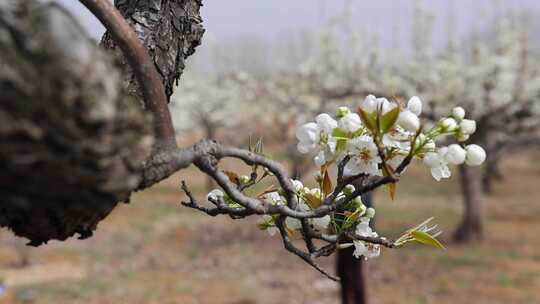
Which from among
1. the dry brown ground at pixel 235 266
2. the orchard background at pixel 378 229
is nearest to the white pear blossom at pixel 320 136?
the orchard background at pixel 378 229

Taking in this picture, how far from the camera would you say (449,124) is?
1247 mm

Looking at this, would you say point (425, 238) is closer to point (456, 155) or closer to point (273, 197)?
point (456, 155)

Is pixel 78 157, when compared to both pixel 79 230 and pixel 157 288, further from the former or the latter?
pixel 157 288

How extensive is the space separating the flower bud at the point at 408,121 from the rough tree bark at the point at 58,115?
461 millimetres

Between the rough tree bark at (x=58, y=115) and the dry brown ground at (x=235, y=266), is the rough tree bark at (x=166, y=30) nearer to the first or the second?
the rough tree bark at (x=58, y=115)

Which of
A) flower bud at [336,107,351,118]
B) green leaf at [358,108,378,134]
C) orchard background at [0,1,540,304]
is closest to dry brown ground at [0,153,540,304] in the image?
orchard background at [0,1,540,304]

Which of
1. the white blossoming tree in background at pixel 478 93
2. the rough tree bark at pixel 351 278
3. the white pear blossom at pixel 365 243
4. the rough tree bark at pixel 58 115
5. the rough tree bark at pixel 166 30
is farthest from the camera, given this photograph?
the white blossoming tree in background at pixel 478 93

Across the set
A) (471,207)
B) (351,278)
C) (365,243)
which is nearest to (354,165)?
(365,243)

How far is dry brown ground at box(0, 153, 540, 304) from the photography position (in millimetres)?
8945

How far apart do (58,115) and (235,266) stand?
33.1ft

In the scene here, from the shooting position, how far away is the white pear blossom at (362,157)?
1.22 m

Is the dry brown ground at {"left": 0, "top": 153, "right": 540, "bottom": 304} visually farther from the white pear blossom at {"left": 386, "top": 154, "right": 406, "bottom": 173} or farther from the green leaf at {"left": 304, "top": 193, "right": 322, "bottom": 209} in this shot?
the white pear blossom at {"left": 386, "top": 154, "right": 406, "bottom": 173}

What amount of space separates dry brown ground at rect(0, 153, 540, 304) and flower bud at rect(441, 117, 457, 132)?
7.60 m

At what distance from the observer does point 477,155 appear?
1.25 meters
